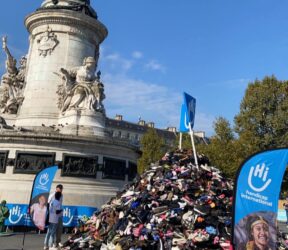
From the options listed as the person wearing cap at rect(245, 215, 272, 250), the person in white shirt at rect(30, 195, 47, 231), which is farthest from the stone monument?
the person wearing cap at rect(245, 215, 272, 250)

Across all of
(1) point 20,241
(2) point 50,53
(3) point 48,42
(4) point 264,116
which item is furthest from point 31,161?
(4) point 264,116

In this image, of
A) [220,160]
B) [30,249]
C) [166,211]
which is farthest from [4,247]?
[220,160]

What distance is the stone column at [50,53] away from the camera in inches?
840

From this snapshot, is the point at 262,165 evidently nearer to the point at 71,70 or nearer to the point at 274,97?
the point at 71,70

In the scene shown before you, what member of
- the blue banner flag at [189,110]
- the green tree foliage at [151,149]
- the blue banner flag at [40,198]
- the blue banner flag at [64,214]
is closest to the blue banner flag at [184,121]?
the blue banner flag at [189,110]

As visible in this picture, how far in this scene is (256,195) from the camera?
5.30 m

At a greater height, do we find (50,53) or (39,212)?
(50,53)

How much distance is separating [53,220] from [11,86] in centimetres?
1458

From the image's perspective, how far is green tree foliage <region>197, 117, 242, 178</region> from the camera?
34062 millimetres

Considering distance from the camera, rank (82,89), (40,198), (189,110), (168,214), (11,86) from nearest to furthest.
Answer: (168,214) < (189,110) < (40,198) < (82,89) < (11,86)

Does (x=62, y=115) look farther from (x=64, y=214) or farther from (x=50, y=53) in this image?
(x=64, y=214)

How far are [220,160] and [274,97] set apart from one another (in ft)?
24.0

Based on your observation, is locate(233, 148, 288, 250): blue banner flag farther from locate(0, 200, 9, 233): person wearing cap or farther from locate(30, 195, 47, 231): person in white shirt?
locate(0, 200, 9, 233): person wearing cap

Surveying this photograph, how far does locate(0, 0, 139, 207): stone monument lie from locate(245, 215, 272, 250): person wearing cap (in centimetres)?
1308
